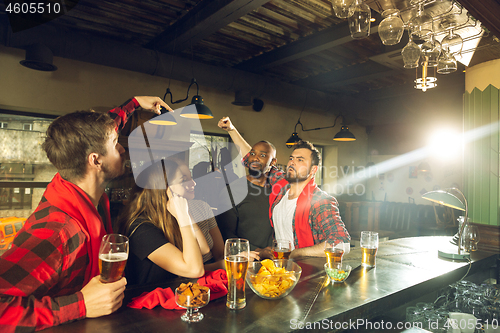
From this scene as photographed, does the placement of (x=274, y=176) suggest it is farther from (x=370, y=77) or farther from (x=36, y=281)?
(x=370, y=77)

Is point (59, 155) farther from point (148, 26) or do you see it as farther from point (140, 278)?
point (148, 26)

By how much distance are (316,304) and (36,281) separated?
0.94m

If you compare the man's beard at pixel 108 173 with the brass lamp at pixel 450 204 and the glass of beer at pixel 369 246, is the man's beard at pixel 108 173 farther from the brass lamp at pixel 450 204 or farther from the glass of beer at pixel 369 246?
the brass lamp at pixel 450 204

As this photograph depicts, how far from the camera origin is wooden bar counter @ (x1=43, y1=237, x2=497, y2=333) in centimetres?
101

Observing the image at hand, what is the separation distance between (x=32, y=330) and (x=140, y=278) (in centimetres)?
53

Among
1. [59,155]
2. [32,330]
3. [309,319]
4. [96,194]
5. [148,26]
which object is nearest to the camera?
[32,330]

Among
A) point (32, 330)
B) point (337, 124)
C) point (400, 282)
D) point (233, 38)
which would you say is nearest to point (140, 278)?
point (32, 330)

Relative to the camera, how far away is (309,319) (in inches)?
42.6

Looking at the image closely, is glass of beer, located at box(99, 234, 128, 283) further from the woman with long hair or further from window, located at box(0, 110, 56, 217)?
window, located at box(0, 110, 56, 217)

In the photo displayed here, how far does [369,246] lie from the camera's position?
1748 millimetres

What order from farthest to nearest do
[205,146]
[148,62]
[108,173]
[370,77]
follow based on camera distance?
[205,146], [370,77], [148,62], [108,173]

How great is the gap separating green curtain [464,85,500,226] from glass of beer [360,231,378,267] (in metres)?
2.06

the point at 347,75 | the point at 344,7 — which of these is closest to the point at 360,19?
the point at 344,7

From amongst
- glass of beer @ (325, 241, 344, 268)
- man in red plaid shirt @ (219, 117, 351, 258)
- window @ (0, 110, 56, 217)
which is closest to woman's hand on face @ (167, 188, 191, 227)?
glass of beer @ (325, 241, 344, 268)
